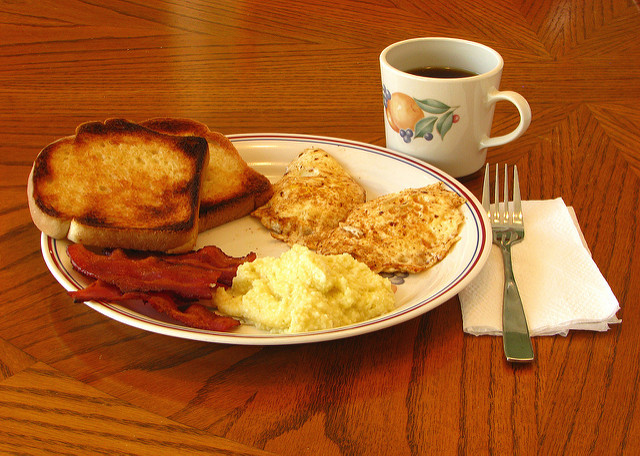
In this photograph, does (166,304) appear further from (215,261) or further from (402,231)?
(402,231)

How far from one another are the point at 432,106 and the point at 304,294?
77 centimetres

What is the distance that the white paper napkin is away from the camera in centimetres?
121

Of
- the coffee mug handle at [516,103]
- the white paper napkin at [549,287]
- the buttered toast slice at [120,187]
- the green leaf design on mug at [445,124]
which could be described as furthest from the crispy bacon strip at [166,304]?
the coffee mug handle at [516,103]

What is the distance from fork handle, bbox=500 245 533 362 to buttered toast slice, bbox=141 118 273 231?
2.30 ft

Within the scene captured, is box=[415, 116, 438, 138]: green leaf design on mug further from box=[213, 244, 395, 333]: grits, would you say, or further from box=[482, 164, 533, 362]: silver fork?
box=[213, 244, 395, 333]: grits

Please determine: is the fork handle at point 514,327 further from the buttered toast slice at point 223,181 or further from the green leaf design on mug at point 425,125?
the buttered toast slice at point 223,181

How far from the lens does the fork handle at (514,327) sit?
114cm

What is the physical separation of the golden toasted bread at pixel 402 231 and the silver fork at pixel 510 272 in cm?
11

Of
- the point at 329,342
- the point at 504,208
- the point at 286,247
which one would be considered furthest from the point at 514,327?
the point at 286,247

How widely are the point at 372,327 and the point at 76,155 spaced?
95 centimetres

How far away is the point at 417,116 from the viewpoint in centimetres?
170

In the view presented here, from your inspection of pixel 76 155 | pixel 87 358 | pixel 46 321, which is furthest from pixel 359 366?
pixel 76 155

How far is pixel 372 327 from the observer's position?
1.09 m

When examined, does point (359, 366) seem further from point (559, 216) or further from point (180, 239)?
point (559, 216)
